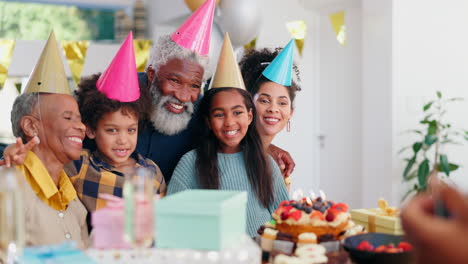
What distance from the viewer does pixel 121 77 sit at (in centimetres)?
211

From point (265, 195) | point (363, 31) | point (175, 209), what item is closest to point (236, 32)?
point (363, 31)

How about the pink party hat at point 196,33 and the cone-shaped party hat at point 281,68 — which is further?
the cone-shaped party hat at point 281,68

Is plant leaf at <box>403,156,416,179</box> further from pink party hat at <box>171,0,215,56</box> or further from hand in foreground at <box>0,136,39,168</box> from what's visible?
hand in foreground at <box>0,136,39,168</box>

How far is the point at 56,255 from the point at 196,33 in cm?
142

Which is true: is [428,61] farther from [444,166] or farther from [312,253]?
[312,253]

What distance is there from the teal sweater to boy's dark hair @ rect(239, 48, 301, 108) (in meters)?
0.43

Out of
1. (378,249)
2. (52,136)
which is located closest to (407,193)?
(378,249)

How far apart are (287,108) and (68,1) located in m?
5.26

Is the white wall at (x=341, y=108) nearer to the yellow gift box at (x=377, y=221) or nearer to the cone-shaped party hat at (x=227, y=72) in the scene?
the cone-shaped party hat at (x=227, y=72)

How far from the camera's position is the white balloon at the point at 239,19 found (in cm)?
488

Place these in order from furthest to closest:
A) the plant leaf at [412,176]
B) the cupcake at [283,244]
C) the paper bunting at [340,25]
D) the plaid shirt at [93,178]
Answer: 1. the paper bunting at [340,25]
2. the plant leaf at [412,176]
3. the plaid shirt at [93,178]
4. the cupcake at [283,244]

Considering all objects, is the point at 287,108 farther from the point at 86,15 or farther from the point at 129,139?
the point at 86,15

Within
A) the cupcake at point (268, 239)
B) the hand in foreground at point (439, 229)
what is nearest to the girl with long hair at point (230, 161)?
the cupcake at point (268, 239)

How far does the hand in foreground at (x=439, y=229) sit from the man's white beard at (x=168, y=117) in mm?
1688
